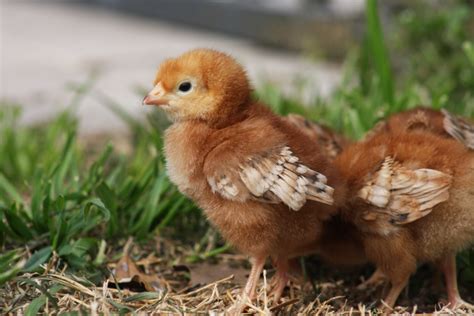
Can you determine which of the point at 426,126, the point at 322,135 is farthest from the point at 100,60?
the point at 426,126

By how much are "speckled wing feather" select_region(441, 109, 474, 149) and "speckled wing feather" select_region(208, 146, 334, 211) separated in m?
0.65

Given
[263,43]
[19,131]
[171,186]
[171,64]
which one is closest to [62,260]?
[171,186]

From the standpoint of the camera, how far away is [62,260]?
2928mm

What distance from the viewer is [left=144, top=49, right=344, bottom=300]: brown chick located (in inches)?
96.6

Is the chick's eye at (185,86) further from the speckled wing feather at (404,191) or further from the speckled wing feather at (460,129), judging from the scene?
the speckled wing feather at (460,129)

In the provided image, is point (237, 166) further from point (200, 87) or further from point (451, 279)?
point (451, 279)

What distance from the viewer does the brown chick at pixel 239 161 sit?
2.45 m

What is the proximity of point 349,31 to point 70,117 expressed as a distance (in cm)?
344

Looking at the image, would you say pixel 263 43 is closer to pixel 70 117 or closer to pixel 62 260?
pixel 70 117

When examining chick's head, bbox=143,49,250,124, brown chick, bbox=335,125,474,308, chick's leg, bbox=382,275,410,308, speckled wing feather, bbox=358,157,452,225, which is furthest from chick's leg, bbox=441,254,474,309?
chick's head, bbox=143,49,250,124

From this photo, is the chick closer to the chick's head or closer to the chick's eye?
the chick's head

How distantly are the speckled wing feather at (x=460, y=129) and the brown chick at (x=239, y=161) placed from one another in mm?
525

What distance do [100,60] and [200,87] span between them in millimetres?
5668

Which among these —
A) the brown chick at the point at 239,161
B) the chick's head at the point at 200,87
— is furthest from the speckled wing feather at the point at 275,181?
the chick's head at the point at 200,87
